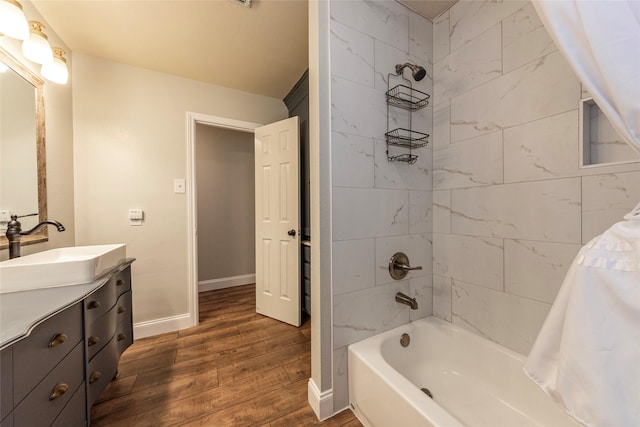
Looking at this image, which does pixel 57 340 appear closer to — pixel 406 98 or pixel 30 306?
pixel 30 306

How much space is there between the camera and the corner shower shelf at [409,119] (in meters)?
1.38

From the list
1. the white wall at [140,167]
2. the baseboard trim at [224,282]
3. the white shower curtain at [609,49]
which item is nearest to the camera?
the white shower curtain at [609,49]

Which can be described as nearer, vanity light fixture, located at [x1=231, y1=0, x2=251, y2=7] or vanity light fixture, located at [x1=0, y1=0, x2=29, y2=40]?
vanity light fixture, located at [x1=0, y1=0, x2=29, y2=40]

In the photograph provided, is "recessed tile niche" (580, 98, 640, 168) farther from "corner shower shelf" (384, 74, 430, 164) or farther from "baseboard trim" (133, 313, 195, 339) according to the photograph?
"baseboard trim" (133, 313, 195, 339)

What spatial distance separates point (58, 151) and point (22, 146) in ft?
1.28

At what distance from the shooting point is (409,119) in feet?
4.83

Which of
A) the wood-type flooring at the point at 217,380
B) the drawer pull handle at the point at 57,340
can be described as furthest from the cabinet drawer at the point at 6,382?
the wood-type flooring at the point at 217,380

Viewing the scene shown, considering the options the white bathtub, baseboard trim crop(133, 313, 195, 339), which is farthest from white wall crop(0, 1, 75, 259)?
the white bathtub

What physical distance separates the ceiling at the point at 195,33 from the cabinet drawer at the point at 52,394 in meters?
1.97

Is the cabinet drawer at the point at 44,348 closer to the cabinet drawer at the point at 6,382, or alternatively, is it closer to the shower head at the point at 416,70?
the cabinet drawer at the point at 6,382

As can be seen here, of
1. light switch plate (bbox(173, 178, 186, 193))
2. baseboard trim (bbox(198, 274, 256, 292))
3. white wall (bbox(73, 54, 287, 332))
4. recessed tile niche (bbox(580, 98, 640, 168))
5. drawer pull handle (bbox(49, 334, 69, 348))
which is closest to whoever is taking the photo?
drawer pull handle (bbox(49, 334, 69, 348))

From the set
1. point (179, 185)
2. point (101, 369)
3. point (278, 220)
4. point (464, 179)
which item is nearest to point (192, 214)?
point (179, 185)

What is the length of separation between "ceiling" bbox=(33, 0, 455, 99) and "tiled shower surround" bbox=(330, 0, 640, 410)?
406mm

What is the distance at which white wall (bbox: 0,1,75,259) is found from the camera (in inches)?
57.9
